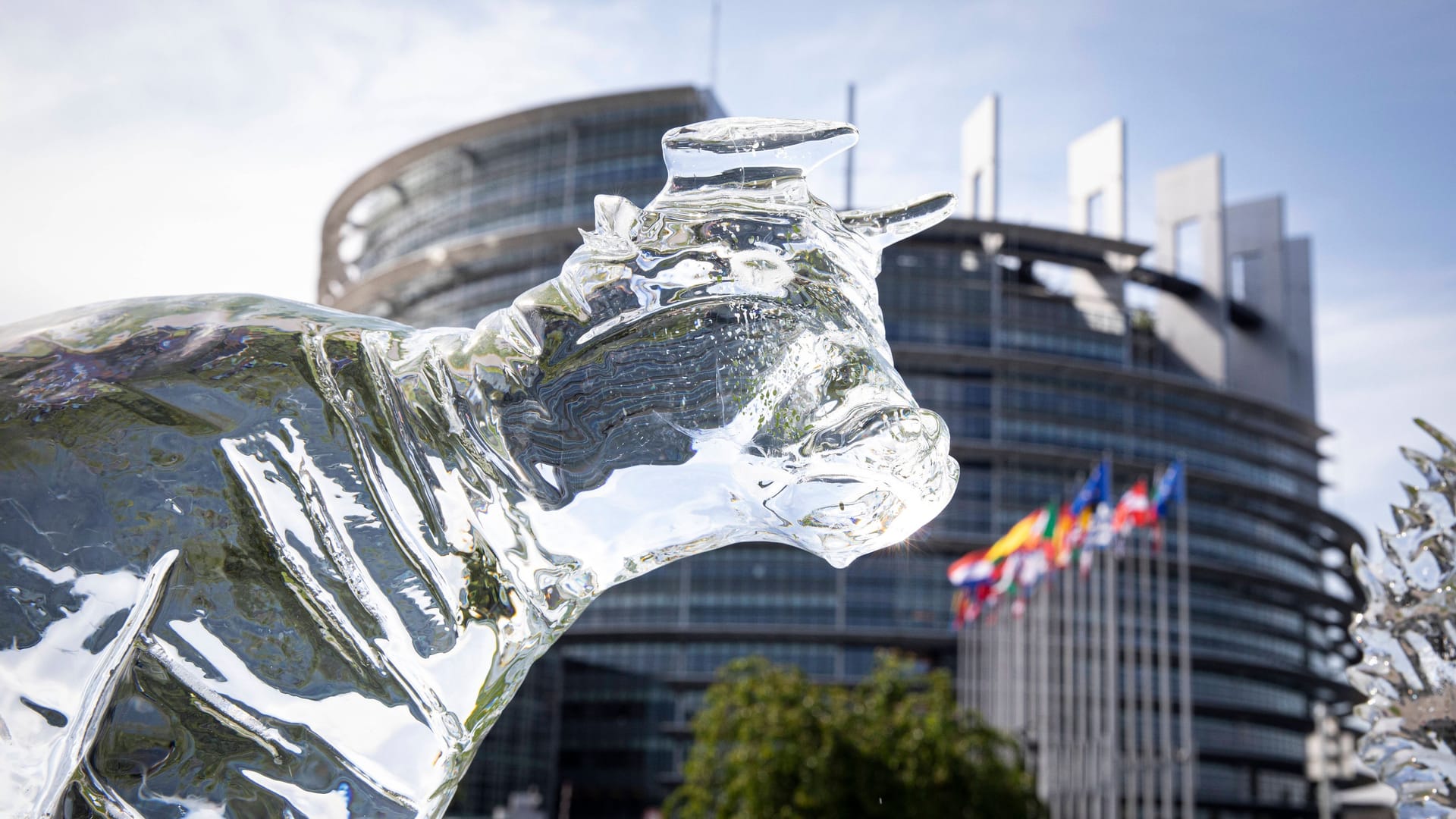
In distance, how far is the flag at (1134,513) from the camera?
2556 centimetres

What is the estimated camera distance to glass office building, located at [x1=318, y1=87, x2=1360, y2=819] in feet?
167

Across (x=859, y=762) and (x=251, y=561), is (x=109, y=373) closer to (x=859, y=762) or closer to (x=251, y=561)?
(x=251, y=561)

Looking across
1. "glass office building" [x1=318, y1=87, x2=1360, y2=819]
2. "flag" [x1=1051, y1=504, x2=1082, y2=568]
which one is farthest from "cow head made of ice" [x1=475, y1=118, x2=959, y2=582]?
"glass office building" [x1=318, y1=87, x2=1360, y2=819]

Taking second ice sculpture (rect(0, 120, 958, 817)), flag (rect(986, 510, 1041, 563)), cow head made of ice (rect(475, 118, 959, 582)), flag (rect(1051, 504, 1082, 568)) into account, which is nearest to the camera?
second ice sculpture (rect(0, 120, 958, 817))

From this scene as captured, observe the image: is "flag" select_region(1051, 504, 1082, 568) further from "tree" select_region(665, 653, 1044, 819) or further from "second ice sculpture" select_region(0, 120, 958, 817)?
"second ice sculpture" select_region(0, 120, 958, 817)

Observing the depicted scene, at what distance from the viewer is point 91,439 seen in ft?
4.48

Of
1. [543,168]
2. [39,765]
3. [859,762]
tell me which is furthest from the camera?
[543,168]

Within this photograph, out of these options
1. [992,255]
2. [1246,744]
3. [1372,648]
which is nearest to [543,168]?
[992,255]

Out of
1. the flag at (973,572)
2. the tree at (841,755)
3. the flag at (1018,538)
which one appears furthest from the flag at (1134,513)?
the flag at (973,572)

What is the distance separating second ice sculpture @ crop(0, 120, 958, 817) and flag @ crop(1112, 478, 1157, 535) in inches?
999

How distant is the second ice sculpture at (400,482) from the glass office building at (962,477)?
46.8 meters

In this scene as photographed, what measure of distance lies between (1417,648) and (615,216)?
212 centimetres

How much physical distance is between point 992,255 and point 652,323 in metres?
54.2

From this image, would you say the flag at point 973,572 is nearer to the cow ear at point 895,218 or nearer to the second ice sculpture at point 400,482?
the cow ear at point 895,218
